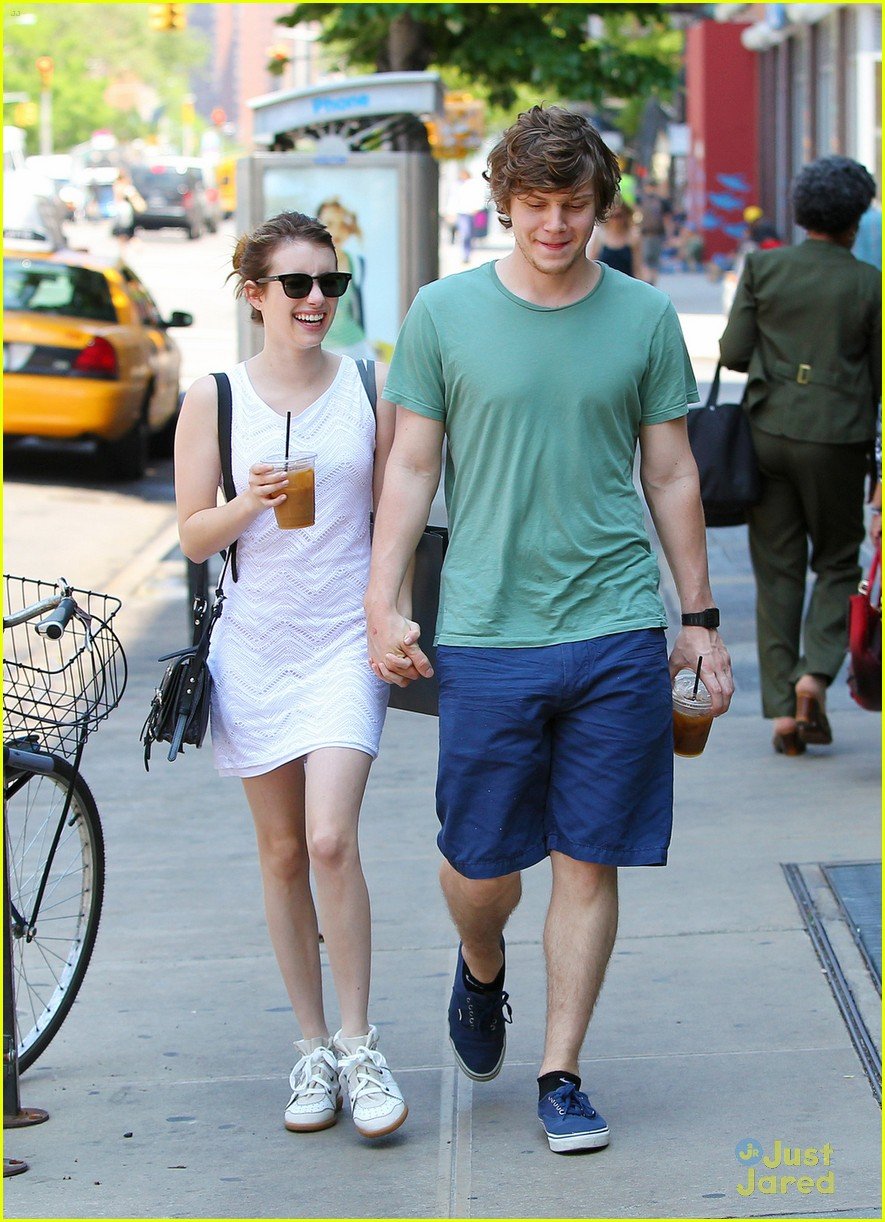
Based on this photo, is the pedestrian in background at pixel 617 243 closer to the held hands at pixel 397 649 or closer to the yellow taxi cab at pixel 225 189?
the held hands at pixel 397 649

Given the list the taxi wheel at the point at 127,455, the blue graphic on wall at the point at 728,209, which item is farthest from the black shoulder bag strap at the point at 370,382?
the blue graphic on wall at the point at 728,209

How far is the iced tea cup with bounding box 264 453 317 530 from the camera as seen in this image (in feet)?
12.1

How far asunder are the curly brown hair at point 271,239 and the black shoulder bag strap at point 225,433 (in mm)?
224

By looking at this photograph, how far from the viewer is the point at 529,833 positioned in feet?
12.5

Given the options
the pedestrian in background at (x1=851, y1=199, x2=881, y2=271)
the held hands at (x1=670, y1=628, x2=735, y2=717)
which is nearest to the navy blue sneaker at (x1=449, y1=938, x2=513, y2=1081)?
the held hands at (x1=670, y1=628, x2=735, y2=717)

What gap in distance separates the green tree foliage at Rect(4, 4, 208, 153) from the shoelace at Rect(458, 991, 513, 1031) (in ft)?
190

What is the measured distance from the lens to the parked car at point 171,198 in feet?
173

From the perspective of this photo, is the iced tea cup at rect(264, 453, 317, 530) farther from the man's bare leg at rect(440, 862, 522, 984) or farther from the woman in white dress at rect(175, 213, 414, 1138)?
the man's bare leg at rect(440, 862, 522, 984)

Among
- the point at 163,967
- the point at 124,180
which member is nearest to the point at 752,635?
the point at 163,967

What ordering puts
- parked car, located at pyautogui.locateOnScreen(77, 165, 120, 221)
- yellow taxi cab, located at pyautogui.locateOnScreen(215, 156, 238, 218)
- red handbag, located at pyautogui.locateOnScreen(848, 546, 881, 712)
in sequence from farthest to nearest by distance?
1. parked car, located at pyautogui.locateOnScreen(77, 165, 120, 221)
2. yellow taxi cab, located at pyautogui.locateOnScreen(215, 156, 238, 218)
3. red handbag, located at pyautogui.locateOnScreen(848, 546, 881, 712)

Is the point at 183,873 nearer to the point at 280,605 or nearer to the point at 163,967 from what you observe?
the point at 163,967

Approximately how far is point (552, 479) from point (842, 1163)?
142 cm

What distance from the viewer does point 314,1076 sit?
13.1 ft

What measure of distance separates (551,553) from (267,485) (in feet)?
1.82
